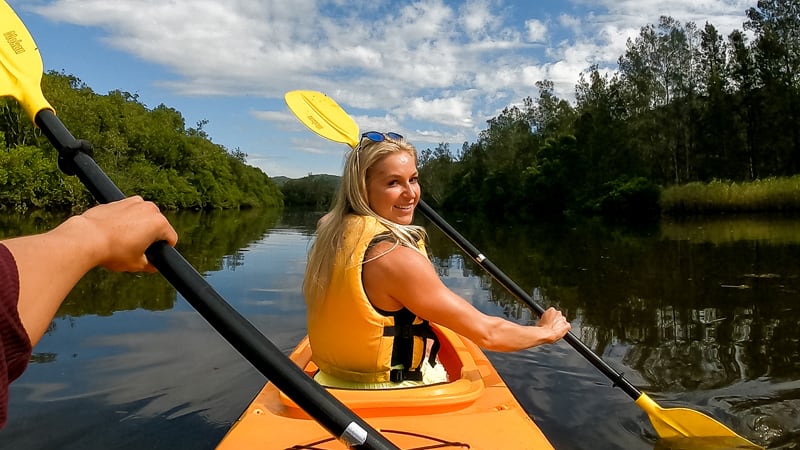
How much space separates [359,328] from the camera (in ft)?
8.69

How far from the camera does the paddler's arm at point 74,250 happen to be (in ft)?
2.77

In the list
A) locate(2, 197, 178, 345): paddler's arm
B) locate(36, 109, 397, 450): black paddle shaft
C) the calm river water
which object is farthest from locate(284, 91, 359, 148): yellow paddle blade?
locate(2, 197, 178, 345): paddler's arm

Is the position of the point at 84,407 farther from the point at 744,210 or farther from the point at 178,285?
the point at 744,210

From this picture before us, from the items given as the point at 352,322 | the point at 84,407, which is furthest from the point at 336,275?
the point at 84,407

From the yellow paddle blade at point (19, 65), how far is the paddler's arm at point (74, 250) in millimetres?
1085

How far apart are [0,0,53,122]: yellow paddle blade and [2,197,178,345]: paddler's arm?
1.08 m

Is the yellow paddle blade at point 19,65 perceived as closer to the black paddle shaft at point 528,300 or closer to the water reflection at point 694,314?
the black paddle shaft at point 528,300

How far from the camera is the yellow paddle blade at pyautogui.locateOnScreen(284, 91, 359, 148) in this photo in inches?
221

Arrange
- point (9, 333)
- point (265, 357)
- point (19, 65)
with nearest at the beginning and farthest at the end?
1. point (9, 333)
2. point (265, 357)
3. point (19, 65)

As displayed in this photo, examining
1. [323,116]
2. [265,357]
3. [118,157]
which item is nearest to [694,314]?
[323,116]

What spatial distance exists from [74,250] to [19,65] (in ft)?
5.08

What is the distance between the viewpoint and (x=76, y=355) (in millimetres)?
5289

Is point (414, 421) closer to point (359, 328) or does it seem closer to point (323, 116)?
point (359, 328)

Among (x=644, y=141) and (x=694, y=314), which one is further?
(x=644, y=141)
